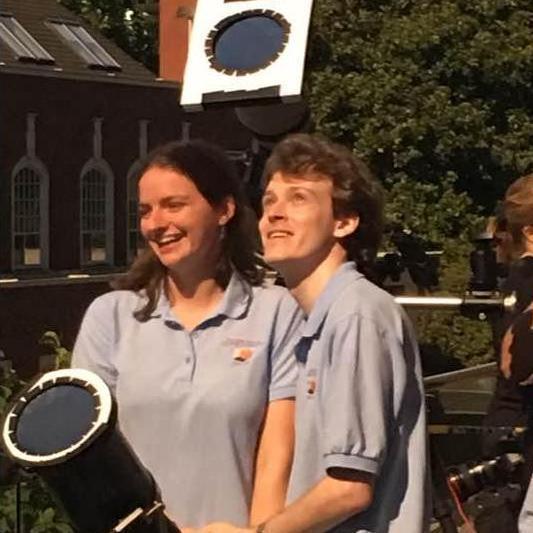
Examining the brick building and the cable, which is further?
the brick building

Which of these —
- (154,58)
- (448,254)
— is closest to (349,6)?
(448,254)

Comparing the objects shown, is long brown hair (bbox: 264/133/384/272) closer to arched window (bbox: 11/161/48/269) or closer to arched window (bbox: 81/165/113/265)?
arched window (bbox: 11/161/48/269)

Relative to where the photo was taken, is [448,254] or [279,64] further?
[448,254]

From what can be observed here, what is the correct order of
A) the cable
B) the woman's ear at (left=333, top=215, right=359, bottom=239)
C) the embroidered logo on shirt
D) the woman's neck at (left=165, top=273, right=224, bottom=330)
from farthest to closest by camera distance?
the cable → the woman's neck at (left=165, top=273, right=224, bottom=330) → the woman's ear at (left=333, top=215, right=359, bottom=239) → the embroidered logo on shirt

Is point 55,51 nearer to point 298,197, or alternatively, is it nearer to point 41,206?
point 41,206

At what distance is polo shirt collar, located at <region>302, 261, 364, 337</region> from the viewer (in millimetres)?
3184

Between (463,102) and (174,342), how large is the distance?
2663 cm

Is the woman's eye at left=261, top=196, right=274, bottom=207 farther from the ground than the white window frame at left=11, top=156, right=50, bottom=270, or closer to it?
farther from the ground

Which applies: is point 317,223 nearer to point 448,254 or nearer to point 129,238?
point 448,254

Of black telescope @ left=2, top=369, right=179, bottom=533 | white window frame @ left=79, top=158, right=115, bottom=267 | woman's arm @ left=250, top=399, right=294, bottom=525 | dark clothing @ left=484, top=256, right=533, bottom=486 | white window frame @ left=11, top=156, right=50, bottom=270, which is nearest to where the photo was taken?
black telescope @ left=2, top=369, right=179, bottom=533

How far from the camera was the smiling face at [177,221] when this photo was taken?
3.49 meters

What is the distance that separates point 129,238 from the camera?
38.5 metres

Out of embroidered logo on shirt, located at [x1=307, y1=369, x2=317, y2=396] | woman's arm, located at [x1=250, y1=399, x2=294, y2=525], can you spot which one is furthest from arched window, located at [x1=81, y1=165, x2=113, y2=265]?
embroidered logo on shirt, located at [x1=307, y1=369, x2=317, y2=396]

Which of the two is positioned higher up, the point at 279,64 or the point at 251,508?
the point at 279,64
